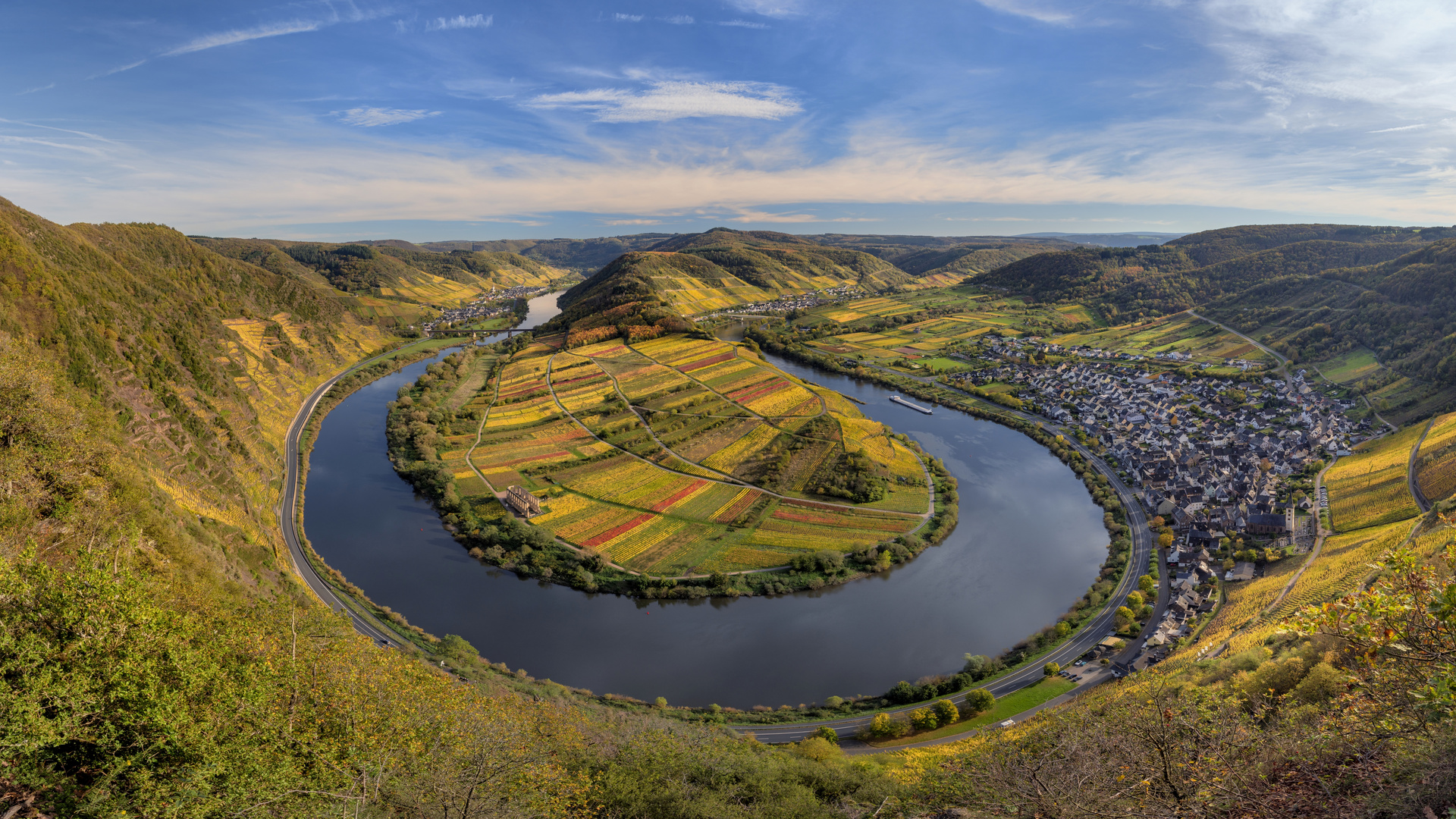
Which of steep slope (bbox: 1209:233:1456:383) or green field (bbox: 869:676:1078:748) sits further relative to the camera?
steep slope (bbox: 1209:233:1456:383)

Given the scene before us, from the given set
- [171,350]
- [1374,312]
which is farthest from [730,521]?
[1374,312]

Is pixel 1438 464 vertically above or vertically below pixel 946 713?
above

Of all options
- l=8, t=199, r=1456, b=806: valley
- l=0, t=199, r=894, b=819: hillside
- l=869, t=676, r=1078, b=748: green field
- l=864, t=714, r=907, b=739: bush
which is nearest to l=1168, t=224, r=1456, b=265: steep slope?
l=8, t=199, r=1456, b=806: valley

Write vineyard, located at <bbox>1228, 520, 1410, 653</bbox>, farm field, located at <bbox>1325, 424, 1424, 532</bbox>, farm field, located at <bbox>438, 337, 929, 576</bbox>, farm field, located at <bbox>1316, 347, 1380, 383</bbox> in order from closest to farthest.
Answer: vineyard, located at <bbox>1228, 520, 1410, 653</bbox> → farm field, located at <bbox>1325, 424, 1424, 532</bbox> → farm field, located at <bbox>438, 337, 929, 576</bbox> → farm field, located at <bbox>1316, 347, 1380, 383</bbox>

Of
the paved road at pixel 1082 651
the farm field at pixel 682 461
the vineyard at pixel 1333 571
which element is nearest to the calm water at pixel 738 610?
the paved road at pixel 1082 651

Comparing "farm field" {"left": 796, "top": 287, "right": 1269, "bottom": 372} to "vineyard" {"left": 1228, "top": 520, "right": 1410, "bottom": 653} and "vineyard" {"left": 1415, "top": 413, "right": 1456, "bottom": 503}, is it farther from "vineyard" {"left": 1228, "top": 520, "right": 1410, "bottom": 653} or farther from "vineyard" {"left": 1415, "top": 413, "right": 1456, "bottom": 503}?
"vineyard" {"left": 1228, "top": 520, "right": 1410, "bottom": 653}

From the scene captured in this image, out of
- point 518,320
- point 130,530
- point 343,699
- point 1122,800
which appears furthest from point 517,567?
point 518,320

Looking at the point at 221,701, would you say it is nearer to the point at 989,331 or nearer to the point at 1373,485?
the point at 1373,485
